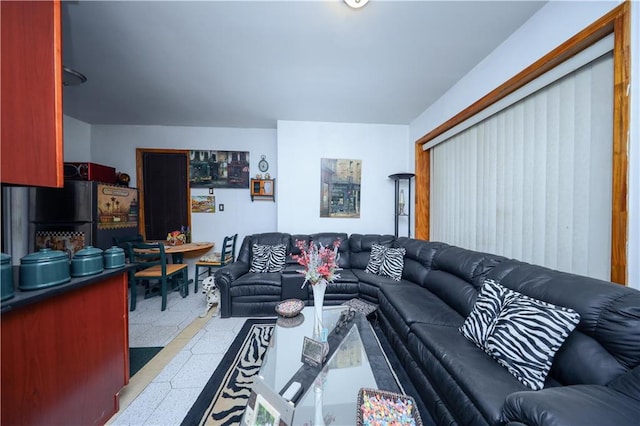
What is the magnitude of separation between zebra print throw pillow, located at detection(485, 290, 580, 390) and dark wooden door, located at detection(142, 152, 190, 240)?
4482 mm

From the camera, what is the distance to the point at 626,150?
46.2 inches

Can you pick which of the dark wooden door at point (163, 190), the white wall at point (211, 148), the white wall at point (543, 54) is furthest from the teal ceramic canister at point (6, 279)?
the dark wooden door at point (163, 190)

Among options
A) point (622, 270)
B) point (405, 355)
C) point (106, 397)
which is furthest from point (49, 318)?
point (622, 270)

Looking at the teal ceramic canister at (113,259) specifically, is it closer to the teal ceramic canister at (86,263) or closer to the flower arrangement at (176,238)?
the teal ceramic canister at (86,263)

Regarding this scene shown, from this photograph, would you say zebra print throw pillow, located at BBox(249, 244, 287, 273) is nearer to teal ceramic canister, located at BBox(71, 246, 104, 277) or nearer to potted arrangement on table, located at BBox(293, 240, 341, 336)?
potted arrangement on table, located at BBox(293, 240, 341, 336)

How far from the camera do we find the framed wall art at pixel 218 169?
3.90 meters

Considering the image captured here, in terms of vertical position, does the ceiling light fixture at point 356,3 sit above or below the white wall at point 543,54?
above

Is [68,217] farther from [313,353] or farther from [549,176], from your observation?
[549,176]

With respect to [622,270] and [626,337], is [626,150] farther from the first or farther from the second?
[626,337]

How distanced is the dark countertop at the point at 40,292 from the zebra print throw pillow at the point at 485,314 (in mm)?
2266

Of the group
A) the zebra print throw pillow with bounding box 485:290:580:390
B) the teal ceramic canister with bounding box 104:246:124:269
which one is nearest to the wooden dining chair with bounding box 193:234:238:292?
the teal ceramic canister with bounding box 104:246:124:269

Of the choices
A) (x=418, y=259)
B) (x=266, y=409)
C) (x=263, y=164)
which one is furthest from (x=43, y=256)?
(x=263, y=164)

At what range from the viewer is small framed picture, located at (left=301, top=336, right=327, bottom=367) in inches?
49.7

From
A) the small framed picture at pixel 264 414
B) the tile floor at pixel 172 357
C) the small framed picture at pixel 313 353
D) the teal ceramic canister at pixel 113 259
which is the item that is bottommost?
the tile floor at pixel 172 357
